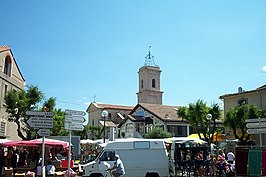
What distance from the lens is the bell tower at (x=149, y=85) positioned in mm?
75188

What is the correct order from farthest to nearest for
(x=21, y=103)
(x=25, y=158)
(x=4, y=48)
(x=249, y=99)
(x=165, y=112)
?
1. (x=165, y=112)
2. (x=249, y=99)
3. (x=4, y=48)
4. (x=21, y=103)
5. (x=25, y=158)

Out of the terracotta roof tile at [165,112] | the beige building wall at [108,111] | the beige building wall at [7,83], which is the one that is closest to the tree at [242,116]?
the terracotta roof tile at [165,112]

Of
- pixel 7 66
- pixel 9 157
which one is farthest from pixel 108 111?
pixel 9 157

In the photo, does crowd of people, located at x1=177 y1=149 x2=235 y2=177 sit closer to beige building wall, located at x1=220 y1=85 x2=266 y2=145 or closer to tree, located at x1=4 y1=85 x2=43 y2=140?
beige building wall, located at x1=220 y1=85 x2=266 y2=145

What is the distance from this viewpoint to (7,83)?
3125 cm

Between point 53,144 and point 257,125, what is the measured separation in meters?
11.3

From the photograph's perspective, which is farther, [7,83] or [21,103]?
[7,83]

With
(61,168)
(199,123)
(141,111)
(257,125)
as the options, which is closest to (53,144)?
(61,168)

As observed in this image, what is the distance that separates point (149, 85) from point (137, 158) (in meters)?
59.3

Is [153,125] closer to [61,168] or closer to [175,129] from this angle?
[175,129]

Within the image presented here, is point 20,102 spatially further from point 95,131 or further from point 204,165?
point 95,131

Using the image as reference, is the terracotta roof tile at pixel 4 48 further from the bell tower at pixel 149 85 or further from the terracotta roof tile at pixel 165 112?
the bell tower at pixel 149 85

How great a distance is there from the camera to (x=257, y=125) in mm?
12695

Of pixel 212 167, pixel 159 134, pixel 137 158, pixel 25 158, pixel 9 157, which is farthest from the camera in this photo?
pixel 159 134
